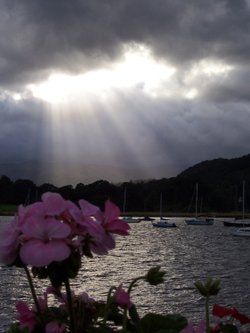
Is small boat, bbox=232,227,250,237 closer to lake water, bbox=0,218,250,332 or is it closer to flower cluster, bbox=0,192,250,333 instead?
lake water, bbox=0,218,250,332

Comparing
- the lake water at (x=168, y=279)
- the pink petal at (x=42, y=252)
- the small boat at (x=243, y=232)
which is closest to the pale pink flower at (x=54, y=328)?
the pink petal at (x=42, y=252)

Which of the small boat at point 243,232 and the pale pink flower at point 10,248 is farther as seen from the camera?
the small boat at point 243,232

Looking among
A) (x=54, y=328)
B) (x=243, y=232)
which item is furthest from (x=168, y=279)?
(x=243, y=232)

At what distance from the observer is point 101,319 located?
2.28 m

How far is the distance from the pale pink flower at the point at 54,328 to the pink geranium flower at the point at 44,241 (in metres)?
0.43

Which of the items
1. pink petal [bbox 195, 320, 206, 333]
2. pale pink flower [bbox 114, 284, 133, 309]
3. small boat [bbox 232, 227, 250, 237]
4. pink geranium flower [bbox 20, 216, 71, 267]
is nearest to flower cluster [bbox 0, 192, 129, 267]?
pink geranium flower [bbox 20, 216, 71, 267]

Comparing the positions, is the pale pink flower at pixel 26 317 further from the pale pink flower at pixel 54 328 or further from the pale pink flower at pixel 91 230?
the pale pink flower at pixel 91 230

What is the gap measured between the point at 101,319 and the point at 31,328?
0.25 metres

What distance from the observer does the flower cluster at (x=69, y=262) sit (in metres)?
1.80

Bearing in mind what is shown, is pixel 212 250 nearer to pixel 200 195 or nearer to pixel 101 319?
pixel 101 319

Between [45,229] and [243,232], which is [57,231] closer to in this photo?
[45,229]

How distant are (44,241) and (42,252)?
6cm

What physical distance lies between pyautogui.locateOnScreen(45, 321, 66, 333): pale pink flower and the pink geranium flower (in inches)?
17.0

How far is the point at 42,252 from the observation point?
1743mm
